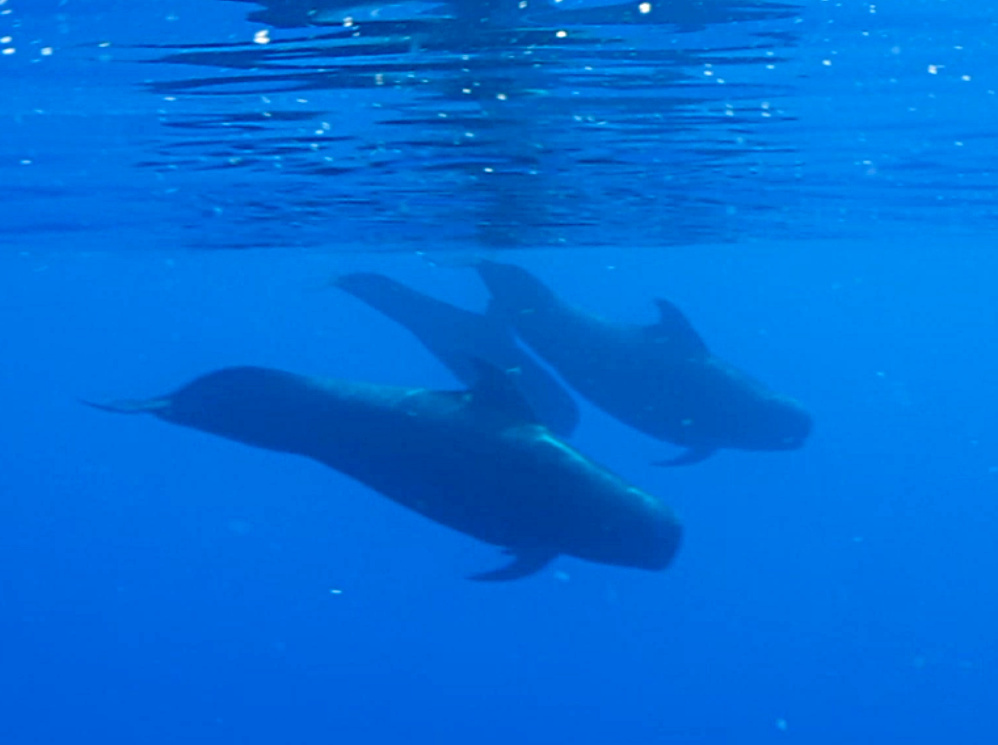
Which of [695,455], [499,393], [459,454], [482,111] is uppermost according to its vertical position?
[482,111]

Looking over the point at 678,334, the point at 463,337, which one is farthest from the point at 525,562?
the point at 463,337

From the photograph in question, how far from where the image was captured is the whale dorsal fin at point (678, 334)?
16594 millimetres

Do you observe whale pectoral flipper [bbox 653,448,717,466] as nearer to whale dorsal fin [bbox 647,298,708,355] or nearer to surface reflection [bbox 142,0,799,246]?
whale dorsal fin [bbox 647,298,708,355]

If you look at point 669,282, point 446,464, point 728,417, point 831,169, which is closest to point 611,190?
point 831,169

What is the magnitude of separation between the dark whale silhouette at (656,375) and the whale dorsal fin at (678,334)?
1cm

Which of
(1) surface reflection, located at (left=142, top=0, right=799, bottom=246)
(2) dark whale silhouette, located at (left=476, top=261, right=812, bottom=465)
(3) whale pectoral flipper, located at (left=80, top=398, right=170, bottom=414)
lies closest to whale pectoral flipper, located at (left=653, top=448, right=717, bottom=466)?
(2) dark whale silhouette, located at (left=476, top=261, right=812, bottom=465)

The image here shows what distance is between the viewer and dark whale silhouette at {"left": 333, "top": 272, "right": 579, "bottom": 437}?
16109 millimetres

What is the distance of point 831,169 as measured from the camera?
65.2 feet

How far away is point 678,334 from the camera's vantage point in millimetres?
16750

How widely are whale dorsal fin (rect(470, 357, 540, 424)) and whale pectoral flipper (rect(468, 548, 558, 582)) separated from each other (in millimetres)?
1527

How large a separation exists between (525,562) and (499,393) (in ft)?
6.75

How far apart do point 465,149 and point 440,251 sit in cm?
1631

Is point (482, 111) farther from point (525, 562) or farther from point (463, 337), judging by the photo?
point (525, 562)

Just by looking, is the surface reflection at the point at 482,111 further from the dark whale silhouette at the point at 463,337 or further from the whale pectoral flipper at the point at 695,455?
the whale pectoral flipper at the point at 695,455
